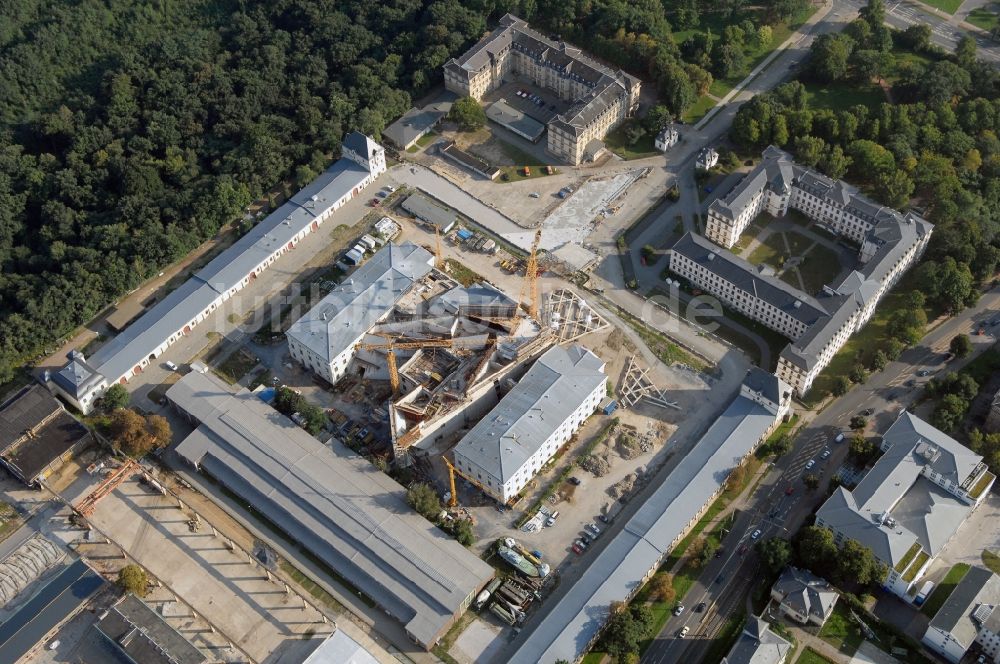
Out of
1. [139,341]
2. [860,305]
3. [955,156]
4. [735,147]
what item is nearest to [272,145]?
[139,341]

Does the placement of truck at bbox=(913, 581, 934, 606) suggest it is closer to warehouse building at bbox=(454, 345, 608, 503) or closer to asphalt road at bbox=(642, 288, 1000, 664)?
asphalt road at bbox=(642, 288, 1000, 664)

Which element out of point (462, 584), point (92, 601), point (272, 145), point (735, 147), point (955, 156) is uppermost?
point (955, 156)

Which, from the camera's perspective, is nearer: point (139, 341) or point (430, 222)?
point (139, 341)

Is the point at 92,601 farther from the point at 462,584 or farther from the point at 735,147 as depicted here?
the point at 735,147

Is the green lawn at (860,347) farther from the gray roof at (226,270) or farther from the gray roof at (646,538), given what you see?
the gray roof at (226,270)

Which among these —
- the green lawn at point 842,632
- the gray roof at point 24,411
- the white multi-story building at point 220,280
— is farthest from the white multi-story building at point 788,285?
the gray roof at point 24,411
